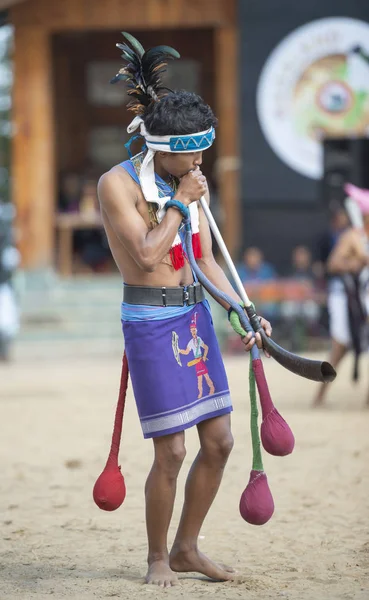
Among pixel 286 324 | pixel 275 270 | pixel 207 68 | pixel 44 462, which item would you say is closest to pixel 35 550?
pixel 44 462

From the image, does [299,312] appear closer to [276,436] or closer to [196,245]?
[196,245]

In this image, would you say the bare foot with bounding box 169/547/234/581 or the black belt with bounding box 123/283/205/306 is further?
the bare foot with bounding box 169/547/234/581

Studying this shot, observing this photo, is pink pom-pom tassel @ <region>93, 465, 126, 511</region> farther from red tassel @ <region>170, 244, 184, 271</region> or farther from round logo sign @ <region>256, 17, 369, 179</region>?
round logo sign @ <region>256, 17, 369, 179</region>

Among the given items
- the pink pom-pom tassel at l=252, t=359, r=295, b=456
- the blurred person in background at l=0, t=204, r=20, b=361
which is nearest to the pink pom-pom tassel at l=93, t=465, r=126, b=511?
the pink pom-pom tassel at l=252, t=359, r=295, b=456

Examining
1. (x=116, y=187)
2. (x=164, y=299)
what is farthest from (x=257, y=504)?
(x=116, y=187)

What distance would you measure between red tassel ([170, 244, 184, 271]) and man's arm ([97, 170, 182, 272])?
5.1 inches

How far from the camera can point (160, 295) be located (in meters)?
3.76

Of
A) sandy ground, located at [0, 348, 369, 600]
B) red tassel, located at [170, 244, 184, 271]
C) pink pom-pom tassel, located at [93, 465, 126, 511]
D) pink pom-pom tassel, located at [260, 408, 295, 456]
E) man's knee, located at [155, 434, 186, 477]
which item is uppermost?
red tassel, located at [170, 244, 184, 271]

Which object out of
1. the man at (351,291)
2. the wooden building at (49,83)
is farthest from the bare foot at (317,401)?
the wooden building at (49,83)

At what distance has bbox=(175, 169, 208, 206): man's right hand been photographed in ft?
12.2

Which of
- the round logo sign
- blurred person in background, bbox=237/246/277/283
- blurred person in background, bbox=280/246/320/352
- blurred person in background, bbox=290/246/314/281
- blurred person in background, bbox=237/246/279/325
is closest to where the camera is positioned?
blurred person in background, bbox=280/246/320/352

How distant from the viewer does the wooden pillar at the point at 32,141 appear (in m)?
14.2

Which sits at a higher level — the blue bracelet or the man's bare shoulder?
the man's bare shoulder

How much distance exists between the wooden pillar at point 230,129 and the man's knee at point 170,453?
1042 cm
